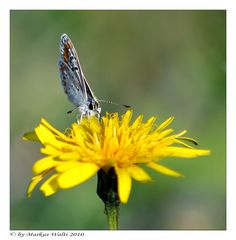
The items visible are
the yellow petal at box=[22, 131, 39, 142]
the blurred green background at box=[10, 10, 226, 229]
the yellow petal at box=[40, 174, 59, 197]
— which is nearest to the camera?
the yellow petal at box=[40, 174, 59, 197]

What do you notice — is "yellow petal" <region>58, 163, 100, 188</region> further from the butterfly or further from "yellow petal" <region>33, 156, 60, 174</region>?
the butterfly

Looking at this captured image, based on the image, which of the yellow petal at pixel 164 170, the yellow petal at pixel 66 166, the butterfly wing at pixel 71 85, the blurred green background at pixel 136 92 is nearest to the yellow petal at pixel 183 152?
the yellow petal at pixel 164 170

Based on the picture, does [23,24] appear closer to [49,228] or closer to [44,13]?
[44,13]

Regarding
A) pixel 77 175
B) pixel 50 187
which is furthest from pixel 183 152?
pixel 50 187

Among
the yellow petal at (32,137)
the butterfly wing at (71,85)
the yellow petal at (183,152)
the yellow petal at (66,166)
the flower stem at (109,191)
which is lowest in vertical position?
the flower stem at (109,191)

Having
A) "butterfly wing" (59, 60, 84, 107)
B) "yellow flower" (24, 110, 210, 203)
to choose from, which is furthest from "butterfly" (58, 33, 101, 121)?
"yellow flower" (24, 110, 210, 203)

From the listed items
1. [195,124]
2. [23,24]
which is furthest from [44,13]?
[195,124]

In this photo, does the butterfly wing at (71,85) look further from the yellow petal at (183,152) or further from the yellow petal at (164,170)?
the yellow petal at (164,170)

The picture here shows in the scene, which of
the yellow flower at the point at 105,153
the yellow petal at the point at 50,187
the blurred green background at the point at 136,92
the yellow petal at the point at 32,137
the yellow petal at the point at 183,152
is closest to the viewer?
the yellow flower at the point at 105,153
